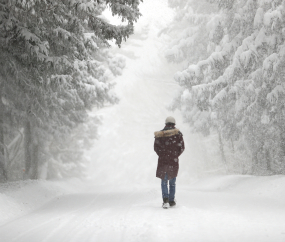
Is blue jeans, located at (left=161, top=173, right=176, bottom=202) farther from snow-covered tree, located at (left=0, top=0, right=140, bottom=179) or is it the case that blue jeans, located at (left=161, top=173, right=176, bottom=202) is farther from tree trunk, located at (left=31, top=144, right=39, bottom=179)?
tree trunk, located at (left=31, top=144, right=39, bottom=179)

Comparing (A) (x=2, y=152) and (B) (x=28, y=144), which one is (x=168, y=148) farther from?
(B) (x=28, y=144)

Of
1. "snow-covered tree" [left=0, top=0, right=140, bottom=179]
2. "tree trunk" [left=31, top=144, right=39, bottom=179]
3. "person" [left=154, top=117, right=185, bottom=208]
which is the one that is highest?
"snow-covered tree" [left=0, top=0, right=140, bottom=179]

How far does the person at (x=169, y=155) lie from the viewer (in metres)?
7.18

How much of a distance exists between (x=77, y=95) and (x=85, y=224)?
461 inches

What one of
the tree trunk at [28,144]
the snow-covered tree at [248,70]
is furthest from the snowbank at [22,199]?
the snow-covered tree at [248,70]

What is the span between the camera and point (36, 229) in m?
5.86

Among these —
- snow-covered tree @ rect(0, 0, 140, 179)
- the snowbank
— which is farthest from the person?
the snowbank

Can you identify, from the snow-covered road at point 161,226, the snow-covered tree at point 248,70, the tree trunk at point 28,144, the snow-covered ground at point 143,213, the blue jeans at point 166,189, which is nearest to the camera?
the snow-covered road at point 161,226

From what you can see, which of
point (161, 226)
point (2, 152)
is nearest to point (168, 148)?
point (161, 226)

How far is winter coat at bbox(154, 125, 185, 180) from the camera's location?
7.21 metres

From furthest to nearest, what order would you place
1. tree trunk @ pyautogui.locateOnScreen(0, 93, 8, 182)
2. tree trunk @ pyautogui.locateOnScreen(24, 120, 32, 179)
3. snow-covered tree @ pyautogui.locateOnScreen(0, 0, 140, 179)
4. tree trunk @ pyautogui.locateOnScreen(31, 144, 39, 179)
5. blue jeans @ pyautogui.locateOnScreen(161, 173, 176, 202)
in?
1. tree trunk @ pyautogui.locateOnScreen(31, 144, 39, 179)
2. tree trunk @ pyautogui.locateOnScreen(24, 120, 32, 179)
3. tree trunk @ pyautogui.locateOnScreen(0, 93, 8, 182)
4. snow-covered tree @ pyautogui.locateOnScreen(0, 0, 140, 179)
5. blue jeans @ pyautogui.locateOnScreen(161, 173, 176, 202)

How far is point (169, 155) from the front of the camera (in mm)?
7277

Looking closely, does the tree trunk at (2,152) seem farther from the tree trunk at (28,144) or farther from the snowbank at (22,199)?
the snowbank at (22,199)

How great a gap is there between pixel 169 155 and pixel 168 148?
15 centimetres
